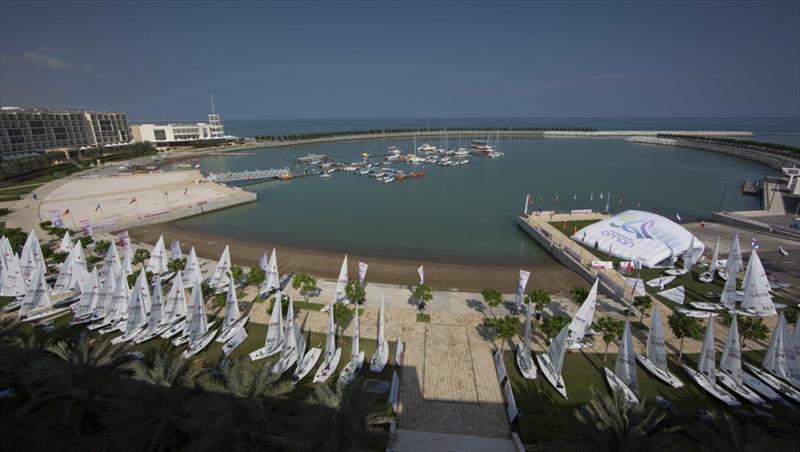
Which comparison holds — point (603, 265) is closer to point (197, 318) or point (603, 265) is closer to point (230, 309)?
point (230, 309)

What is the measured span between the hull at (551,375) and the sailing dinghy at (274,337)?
17.8 meters

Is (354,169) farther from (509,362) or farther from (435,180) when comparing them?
(509,362)

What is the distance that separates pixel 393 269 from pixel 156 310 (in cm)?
2441

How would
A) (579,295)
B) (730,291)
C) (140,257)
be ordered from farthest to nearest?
1. (140,257)
2. (579,295)
3. (730,291)

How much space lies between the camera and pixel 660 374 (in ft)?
76.0

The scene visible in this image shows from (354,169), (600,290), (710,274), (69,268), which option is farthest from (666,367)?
(354,169)

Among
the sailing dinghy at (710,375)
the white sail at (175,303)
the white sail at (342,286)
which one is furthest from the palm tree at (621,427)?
the white sail at (175,303)

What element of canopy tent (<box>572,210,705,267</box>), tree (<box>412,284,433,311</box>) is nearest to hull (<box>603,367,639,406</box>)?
tree (<box>412,284,433,311</box>)

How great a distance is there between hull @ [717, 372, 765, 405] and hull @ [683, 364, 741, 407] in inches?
19.1

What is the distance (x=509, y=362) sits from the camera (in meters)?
25.2

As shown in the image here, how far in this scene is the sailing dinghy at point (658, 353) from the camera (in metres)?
22.2

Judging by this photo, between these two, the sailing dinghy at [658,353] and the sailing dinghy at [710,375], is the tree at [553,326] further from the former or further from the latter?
the sailing dinghy at [710,375]

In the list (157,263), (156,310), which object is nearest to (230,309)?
(156,310)

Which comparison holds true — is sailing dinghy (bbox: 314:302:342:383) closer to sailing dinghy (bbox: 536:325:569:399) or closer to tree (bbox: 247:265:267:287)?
tree (bbox: 247:265:267:287)
